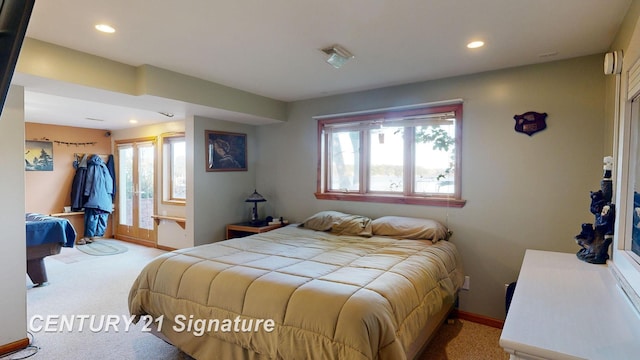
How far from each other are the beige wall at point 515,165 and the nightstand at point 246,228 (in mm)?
1555

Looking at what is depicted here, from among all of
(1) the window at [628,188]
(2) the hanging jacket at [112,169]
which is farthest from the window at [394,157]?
(2) the hanging jacket at [112,169]

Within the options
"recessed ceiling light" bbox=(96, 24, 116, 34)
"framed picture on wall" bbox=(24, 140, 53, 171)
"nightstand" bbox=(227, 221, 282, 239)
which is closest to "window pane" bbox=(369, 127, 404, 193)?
"nightstand" bbox=(227, 221, 282, 239)

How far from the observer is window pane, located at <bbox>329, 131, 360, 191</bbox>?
13.2ft

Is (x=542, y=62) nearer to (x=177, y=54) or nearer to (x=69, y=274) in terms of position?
(x=177, y=54)

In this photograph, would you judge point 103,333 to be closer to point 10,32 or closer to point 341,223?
point 341,223

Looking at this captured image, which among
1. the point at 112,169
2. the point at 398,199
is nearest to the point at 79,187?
the point at 112,169

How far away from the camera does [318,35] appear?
230 cm

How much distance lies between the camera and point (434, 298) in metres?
2.31

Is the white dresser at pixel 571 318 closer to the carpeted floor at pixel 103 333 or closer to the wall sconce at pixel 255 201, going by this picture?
the carpeted floor at pixel 103 333

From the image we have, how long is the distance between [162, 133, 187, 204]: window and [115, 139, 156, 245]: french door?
1.13ft

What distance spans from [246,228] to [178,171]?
2333 millimetres

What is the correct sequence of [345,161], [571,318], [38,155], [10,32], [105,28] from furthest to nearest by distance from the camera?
[38,155] → [345,161] → [105,28] → [571,318] → [10,32]

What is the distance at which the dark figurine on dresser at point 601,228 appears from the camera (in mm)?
1896

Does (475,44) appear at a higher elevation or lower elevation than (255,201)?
higher
